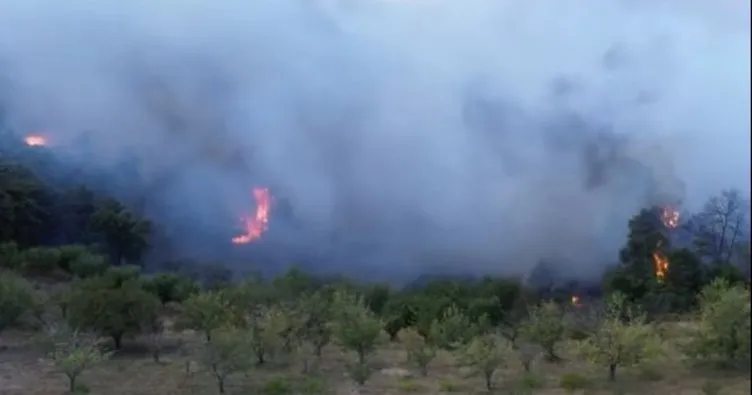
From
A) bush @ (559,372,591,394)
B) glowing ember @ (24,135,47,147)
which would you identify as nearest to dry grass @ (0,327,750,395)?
bush @ (559,372,591,394)

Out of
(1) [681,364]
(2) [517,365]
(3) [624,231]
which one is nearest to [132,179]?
(3) [624,231]

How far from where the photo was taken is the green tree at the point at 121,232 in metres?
34.4

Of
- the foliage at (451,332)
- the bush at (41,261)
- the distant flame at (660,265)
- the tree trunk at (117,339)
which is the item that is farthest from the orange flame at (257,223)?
the distant flame at (660,265)

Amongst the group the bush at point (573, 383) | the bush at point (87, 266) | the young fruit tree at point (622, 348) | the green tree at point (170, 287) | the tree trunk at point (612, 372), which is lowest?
the bush at point (573, 383)

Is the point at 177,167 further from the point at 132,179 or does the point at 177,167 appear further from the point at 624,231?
the point at 624,231

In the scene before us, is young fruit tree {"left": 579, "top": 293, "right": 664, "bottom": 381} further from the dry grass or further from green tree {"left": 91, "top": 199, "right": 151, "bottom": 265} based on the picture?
green tree {"left": 91, "top": 199, "right": 151, "bottom": 265}

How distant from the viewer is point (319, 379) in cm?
1761

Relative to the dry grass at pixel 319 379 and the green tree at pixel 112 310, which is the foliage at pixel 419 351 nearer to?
the dry grass at pixel 319 379

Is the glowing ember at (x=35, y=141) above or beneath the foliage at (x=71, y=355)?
above

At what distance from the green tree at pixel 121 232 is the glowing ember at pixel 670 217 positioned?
64.1 feet

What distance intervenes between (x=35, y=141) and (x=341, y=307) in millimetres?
21998

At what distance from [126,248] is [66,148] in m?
6.72

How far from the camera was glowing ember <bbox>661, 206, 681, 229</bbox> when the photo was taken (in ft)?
96.5

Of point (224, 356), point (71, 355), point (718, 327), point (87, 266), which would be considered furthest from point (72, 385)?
point (87, 266)
